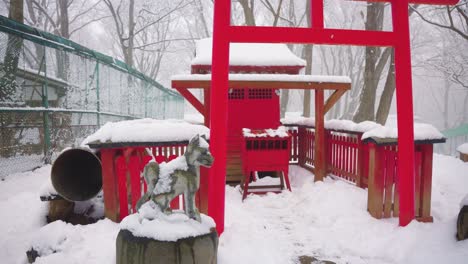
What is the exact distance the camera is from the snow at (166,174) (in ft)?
8.43

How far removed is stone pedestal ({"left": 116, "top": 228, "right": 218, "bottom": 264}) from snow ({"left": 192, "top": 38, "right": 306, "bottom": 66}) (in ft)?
18.5

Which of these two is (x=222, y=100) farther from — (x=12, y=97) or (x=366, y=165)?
(x=12, y=97)

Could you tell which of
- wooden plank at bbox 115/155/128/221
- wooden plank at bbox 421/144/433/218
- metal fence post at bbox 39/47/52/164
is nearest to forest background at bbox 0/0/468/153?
metal fence post at bbox 39/47/52/164

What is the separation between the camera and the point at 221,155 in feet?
13.1

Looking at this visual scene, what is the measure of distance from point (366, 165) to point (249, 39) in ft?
12.4

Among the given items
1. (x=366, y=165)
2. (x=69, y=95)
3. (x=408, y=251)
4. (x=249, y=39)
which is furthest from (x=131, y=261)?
(x=69, y=95)

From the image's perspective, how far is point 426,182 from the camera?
4.64m

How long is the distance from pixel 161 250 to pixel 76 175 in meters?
3.14

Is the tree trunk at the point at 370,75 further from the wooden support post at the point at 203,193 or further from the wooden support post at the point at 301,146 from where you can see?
the wooden support post at the point at 203,193

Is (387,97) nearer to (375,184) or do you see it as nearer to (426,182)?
(426,182)

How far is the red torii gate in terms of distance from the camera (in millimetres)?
3938

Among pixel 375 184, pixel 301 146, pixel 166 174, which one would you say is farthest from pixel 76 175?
pixel 301 146

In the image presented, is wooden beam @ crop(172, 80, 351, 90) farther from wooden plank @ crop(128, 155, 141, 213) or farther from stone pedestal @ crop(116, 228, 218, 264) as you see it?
stone pedestal @ crop(116, 228, 218, 264)

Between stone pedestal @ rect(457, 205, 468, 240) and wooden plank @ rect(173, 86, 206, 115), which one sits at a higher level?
wooden plank @ rect(173, 86, 206, 115)
